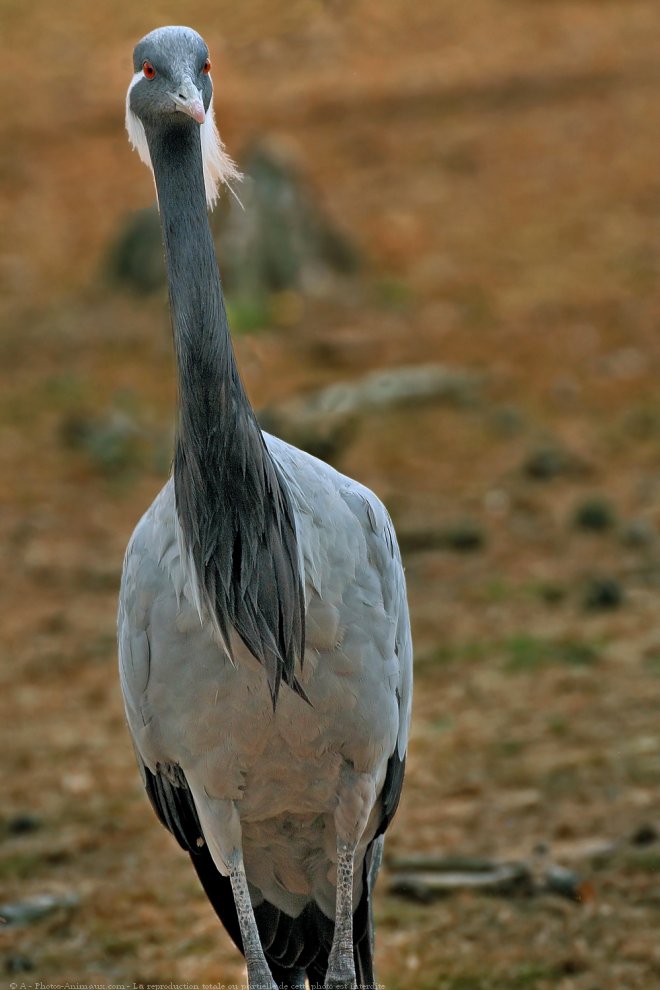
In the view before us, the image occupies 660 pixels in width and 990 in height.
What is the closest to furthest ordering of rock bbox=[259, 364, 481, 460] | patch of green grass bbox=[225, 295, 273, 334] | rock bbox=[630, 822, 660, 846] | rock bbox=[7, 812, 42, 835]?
1. rock bbox=[630, 822, 660, 846]
2. rock bbox=[7, 812, 42, 835]
3. rock bbox=[259, 364, 481, 460]
4. patch of green grass bbox=[225, 295, 273, 334]

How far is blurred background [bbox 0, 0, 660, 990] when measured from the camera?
218 inches

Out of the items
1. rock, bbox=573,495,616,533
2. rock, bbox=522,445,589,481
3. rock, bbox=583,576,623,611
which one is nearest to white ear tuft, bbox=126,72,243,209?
rock, bbox=583,576,623,611

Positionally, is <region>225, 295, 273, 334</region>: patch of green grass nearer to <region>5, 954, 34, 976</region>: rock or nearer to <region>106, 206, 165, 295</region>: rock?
<region>106, 206, 165, 295</region>: rock

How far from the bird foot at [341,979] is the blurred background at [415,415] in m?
0.85

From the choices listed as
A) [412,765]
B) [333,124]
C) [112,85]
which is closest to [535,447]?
[412,765]

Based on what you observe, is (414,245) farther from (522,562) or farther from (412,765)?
(412,765)

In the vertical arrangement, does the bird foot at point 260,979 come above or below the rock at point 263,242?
below

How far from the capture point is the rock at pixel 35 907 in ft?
17.9

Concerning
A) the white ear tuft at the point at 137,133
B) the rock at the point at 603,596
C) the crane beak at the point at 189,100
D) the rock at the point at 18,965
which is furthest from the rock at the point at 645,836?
the crane beak at the point at 189,100

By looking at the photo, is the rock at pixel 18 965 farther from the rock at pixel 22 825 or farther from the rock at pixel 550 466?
the rock at pixel 550 466

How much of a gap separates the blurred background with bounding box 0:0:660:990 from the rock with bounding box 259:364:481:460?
3 centimetres

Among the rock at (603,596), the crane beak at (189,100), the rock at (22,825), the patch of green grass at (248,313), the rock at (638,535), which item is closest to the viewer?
the crane beak at (189,100)

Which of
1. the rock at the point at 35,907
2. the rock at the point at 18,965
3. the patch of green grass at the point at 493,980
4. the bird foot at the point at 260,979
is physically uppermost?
the bird foot at the point at 260,979

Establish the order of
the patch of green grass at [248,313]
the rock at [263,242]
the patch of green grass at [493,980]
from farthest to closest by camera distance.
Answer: the rock at [263,242], the patch of green grass at [248,313], the patch of green grass at [493,980]
